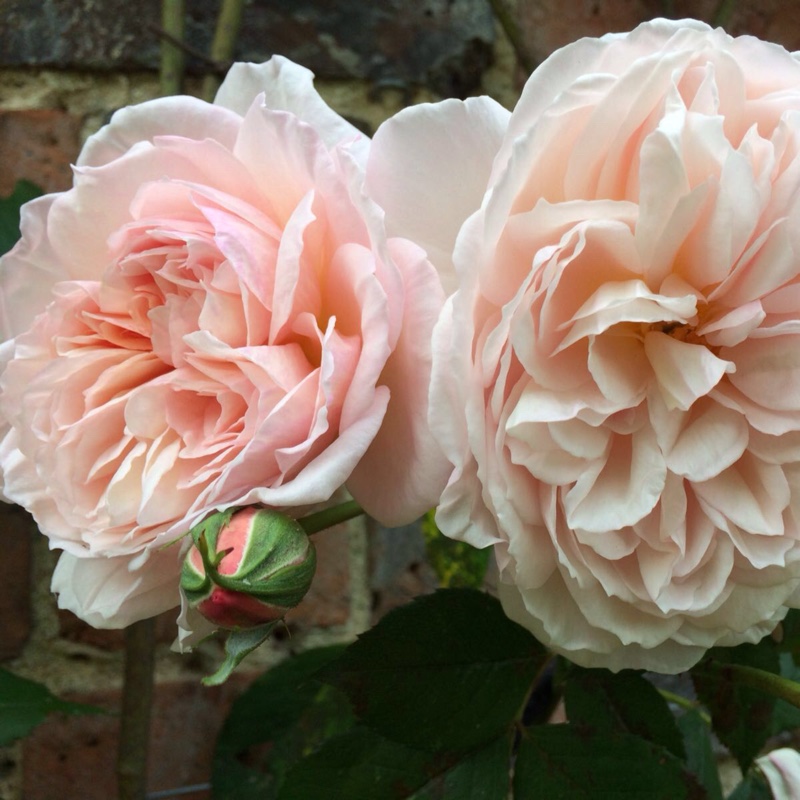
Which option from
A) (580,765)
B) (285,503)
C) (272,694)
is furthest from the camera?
(272,694)

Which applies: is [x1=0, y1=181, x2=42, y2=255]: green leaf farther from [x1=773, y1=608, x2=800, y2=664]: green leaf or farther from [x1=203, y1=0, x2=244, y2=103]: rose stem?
[x1=773, y1=608, x2=800, y2=664]: green leaf

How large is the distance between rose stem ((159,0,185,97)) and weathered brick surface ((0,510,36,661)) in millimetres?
290

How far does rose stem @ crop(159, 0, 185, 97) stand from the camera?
55cm

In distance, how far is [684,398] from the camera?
0.30 m

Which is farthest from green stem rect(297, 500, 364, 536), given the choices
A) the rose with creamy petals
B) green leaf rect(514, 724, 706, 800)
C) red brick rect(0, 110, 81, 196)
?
red brick rect(0, 110, 81, 196)

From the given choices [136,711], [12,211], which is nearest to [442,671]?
[136,711]

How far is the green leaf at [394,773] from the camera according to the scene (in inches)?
15.7

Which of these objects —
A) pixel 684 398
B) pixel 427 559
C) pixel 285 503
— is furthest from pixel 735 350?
pixel 427 559

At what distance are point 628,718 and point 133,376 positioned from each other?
10.9 inches

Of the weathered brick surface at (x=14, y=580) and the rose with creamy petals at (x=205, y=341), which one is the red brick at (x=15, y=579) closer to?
the weathered brick surface at (x=14, y=580)

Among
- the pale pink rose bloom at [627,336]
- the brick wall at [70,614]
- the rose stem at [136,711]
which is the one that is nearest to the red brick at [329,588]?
the brick wall at [70,614]

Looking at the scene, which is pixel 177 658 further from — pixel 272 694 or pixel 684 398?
pixel 684 398

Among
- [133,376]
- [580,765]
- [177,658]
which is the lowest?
[177,658]

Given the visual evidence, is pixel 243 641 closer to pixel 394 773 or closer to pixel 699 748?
pixel 394 773
